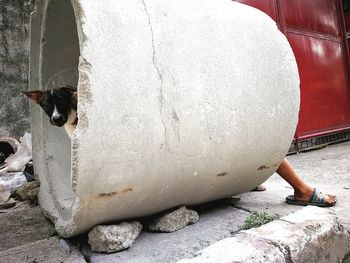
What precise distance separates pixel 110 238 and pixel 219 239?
1.59 ft

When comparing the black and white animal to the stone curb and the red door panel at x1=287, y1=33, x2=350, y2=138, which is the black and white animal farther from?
the red door panel at x1=287, y1=33, x2=350, y2=138

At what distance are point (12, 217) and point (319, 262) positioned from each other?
5.76 ft

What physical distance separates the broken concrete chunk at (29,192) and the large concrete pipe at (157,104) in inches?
15.1

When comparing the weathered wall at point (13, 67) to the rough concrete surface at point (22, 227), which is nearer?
the rough concrete surface at point (22, 227)

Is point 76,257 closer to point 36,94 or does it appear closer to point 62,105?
point 62,105

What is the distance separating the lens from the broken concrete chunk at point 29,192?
230 centimetres

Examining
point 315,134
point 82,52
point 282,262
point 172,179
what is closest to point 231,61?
point 172,179

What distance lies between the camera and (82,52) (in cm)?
119

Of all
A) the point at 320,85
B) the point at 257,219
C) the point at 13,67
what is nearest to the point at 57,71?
the point at 257,219

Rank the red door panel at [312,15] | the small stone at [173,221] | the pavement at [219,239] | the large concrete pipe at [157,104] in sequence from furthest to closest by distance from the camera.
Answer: the red door panel at [312,15], the small stone at [173,221], the pavement at [219,239], the large concrete pipe at [157,104]

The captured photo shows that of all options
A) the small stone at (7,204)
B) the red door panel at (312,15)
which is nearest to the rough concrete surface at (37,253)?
the small stone at (7,204)

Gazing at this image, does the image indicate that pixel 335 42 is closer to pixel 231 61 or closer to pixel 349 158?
pixel 349 158

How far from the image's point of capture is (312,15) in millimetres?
5039

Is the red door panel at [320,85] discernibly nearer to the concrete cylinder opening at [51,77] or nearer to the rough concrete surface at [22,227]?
the concrete cylinder opening at [51,77]
